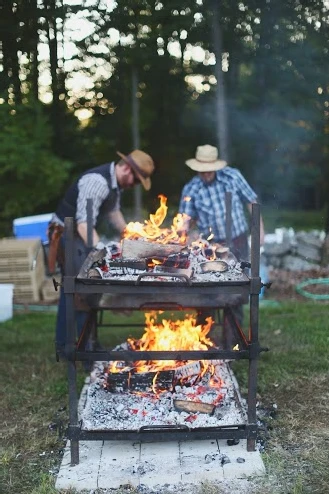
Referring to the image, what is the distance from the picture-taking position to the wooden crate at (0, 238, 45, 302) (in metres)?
7.81

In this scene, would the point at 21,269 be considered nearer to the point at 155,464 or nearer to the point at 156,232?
the point at 156,232

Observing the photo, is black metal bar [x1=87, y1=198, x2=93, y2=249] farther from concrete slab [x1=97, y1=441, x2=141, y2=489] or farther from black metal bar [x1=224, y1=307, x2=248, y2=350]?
concrete slab [x1=97, y1=441, x2=141, y2=489]

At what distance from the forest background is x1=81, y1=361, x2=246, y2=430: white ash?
2.44 meters

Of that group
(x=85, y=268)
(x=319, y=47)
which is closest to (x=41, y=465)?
(x=85, y=268)

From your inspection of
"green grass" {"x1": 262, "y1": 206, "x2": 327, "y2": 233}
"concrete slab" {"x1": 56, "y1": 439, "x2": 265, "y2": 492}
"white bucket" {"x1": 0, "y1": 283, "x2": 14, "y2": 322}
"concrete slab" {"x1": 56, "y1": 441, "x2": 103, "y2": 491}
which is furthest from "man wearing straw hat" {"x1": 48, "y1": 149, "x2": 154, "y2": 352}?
"green grass" {"x1": 262, "y1": 206, "x2": 327, "y2": 233}

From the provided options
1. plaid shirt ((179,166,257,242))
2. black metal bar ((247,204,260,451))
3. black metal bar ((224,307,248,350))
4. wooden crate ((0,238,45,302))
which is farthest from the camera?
wooden crate ((0,238,45,302))

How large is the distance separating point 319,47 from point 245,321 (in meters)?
3.31

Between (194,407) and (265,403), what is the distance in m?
0.73

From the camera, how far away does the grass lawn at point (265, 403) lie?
11.1 ft

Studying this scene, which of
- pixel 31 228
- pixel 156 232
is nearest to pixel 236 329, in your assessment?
pixel 156 232

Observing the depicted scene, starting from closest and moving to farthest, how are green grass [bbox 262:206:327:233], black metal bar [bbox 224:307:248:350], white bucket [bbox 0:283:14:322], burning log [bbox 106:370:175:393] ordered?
black metal bar [bbox 224:307:248:350], burning log [bbox 106:370:175:393], white bucket [bbox 0:283:14:322], green grass [bbox 262:206:327:233]

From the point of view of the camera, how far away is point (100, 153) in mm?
11477

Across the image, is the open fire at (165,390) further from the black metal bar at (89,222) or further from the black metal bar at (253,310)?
the black metal bar at (89,222)

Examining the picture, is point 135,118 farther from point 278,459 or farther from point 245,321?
point 278,459
